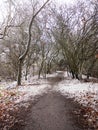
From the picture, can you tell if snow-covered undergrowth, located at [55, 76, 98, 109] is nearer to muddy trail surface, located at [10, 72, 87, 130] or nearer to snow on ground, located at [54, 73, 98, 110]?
snow on ground, located at [54, 73, 98, 110]

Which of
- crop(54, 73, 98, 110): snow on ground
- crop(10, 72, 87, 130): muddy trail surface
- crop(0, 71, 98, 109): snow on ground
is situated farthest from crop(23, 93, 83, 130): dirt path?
crop(0, 71, 98, 109): snow on ground

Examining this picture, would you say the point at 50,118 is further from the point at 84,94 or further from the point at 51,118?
the point at 84,94

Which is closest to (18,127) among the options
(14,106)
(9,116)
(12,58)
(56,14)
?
(9,116)

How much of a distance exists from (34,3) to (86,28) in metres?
7.06

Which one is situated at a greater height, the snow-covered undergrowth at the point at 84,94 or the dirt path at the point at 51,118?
the snow-covered undergrowth at the point at 84,94

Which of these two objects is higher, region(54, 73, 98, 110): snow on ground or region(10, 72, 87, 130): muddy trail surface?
region(54, 73, 98, 110): snow on ground

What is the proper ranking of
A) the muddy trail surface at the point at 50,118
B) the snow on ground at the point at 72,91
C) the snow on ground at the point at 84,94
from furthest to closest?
the snow on ground at the point at 72,91 → the snow on ground at the point at 84,94 → the muddy trail surface at the point at 50,118

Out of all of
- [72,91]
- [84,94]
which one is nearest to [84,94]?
[84,94]

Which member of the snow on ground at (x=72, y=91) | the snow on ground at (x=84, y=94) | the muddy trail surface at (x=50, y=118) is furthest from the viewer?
the snow on ground at (x=72, y=91)

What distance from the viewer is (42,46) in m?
29.6

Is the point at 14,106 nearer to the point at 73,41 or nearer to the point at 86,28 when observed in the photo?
the point at 86,28

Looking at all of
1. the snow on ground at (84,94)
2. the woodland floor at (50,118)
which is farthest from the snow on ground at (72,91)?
the woodland floor at (50,118)

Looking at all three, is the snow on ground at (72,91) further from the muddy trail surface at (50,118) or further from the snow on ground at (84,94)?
the muddy trail surface at (50,118)

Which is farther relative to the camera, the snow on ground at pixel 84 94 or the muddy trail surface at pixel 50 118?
the snow on ground at pixel 84 94
